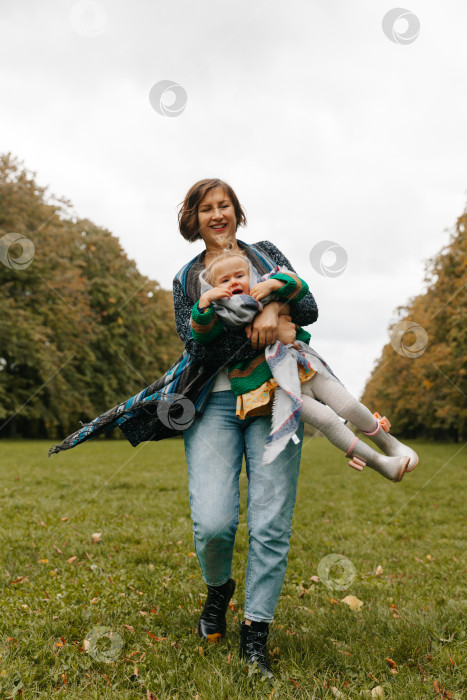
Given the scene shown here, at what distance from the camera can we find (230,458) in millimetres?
2938

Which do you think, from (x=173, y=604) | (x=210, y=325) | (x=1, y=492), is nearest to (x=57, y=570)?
(x=173, y=604)

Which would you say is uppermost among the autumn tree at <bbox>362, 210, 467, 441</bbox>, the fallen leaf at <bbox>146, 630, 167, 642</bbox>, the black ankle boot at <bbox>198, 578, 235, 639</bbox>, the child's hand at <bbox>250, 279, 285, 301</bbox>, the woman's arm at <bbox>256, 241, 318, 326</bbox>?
the autumn tree at <bbox>362, 210, 467, 441</bbox>

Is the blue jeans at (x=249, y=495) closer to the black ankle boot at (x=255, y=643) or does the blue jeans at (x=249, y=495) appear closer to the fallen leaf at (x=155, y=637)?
the black ankle boot at (x=255, y=643)

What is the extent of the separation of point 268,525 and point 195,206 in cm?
161

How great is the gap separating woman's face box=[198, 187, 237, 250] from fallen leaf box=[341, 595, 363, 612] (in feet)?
8.20

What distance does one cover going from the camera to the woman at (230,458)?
2795 mm

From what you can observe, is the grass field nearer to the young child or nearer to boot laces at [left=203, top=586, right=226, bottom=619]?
boot laces at [left=203, top=586, right=226, bottom=619]

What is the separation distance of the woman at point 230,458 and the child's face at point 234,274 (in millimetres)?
161

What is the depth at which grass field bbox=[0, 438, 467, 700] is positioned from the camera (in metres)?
2.74

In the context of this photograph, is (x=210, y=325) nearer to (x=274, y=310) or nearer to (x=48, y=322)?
(x=274, y=310)

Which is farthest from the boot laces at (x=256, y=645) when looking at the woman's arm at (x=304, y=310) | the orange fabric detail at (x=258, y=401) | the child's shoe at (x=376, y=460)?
the woman's arm at (x=304, y=310)

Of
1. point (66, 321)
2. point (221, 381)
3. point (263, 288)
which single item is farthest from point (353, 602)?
point (66, 321)

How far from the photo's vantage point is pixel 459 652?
9.94ft

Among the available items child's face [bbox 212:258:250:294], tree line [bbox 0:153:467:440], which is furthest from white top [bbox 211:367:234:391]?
tree line [bbox 0:153:467:440]
